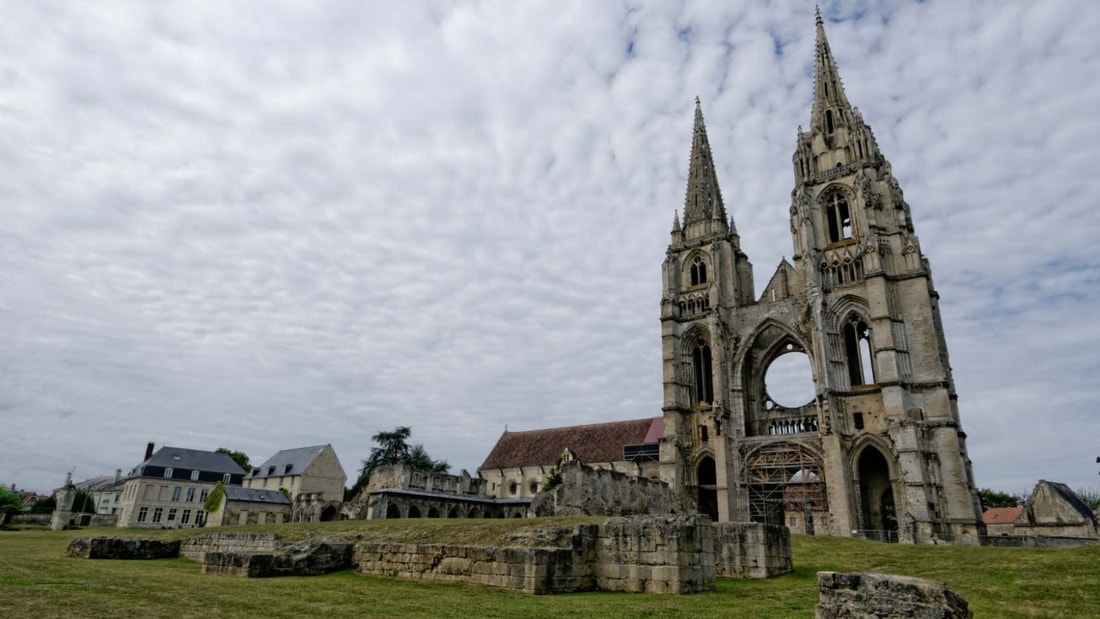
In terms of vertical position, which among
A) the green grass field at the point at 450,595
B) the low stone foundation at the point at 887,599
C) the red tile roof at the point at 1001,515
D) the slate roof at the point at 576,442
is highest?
the slate roof at the point at 576,442

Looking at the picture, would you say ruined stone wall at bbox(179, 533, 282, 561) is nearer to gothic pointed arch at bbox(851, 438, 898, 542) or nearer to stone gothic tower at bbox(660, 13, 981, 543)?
stone gothic tower at bbox(660, 13, 981, 543)

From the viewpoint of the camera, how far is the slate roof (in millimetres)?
51412

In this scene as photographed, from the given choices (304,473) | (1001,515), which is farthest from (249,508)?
(1001,515)

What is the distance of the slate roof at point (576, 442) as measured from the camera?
5141 cm

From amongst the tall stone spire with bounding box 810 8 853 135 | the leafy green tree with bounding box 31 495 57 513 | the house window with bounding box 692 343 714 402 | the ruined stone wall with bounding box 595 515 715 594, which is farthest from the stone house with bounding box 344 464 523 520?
the leafy green tree with bounding box 31 495 57 513

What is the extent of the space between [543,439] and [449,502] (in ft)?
60.8

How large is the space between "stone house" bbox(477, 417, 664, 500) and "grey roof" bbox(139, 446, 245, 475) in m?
23.2

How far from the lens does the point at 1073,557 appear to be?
1503 centimetres

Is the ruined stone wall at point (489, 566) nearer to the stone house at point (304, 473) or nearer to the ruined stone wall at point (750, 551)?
the ruined stone wall at point (750, 551)

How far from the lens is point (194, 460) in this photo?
182 ft

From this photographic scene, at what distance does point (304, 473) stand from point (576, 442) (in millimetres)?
22582

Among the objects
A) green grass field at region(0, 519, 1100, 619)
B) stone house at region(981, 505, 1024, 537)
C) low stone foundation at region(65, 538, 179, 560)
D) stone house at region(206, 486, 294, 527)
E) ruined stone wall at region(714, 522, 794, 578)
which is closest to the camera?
green grass field at region(0, 519, 1100, 619)

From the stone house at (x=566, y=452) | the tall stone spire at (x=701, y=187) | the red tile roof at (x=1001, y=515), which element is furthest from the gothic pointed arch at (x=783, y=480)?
the red tile roof at (x=1001, y=515)

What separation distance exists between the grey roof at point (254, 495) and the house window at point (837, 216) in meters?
41.9
